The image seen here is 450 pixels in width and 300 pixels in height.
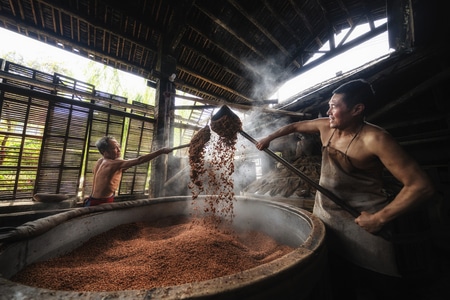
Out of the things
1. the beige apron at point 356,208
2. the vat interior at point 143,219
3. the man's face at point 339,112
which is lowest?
the vat interior at point 143,219

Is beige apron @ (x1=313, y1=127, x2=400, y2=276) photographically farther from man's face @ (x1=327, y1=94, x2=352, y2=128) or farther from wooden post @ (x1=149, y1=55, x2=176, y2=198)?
wooden post @ (x1=149, y1=55, x2=176, y2=198)

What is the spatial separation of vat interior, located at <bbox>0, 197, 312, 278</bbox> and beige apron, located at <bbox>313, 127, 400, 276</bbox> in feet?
0.94

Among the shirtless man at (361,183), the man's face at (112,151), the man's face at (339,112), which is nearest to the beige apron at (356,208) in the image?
the shirtless man at (361,183)

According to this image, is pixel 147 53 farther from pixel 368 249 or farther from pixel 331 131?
pixel 368 249

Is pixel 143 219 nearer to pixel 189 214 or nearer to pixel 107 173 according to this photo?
pixel 189 214

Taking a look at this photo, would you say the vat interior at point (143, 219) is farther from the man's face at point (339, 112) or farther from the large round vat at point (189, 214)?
the man's face at point (339, 112)

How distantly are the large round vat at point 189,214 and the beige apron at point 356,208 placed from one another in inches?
9.3

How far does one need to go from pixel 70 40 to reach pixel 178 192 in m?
5.21

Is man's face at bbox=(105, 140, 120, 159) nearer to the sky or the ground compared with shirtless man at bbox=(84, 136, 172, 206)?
nearer to the sky

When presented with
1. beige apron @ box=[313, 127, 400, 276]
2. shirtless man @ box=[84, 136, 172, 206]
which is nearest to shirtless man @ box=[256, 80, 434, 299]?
beige apron @ box=[313, 127, 400, 276]

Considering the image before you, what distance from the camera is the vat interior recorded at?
149 centimetres

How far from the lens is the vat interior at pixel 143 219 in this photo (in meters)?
1.49

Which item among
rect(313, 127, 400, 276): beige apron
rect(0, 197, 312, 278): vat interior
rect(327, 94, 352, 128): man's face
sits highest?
rect(327, 94, 352, 128): man's face

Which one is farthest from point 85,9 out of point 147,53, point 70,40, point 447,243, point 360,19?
point 447,243
